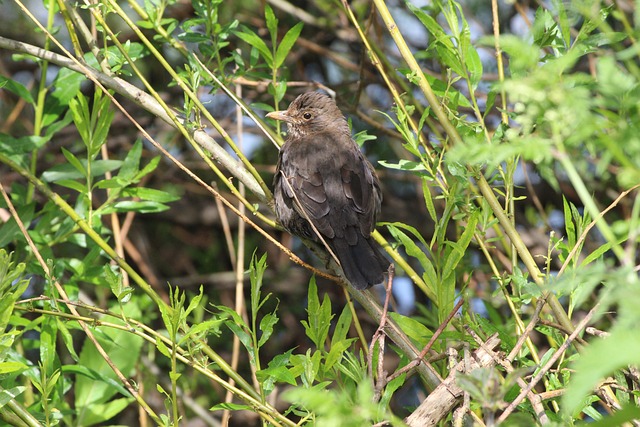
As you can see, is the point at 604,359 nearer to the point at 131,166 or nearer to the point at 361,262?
the point at 361,262

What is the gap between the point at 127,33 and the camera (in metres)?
6.15

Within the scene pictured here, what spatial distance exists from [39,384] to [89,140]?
122 centimetres

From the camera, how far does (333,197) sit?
458 cm

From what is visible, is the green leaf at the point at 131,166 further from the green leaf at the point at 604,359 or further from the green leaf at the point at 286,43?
the green leaf at the point at 604,359

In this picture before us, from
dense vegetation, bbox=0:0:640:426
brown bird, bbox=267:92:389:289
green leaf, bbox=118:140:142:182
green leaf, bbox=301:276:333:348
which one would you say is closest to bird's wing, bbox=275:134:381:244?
brown bird, bbox=267:92:389:289

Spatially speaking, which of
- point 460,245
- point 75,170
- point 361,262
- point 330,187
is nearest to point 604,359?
point 460,245

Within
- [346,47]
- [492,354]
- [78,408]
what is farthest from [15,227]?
[346,47]

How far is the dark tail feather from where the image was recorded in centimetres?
381

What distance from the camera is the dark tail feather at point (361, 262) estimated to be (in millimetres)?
3814

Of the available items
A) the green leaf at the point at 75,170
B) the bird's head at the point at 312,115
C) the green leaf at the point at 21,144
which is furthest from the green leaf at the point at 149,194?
the bird's head at the point at 312,115

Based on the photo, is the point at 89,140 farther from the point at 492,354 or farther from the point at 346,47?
the point at 346,47

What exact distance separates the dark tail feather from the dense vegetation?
0.12 m

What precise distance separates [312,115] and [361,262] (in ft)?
5.66

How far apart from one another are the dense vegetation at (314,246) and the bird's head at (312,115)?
0.32 metres
